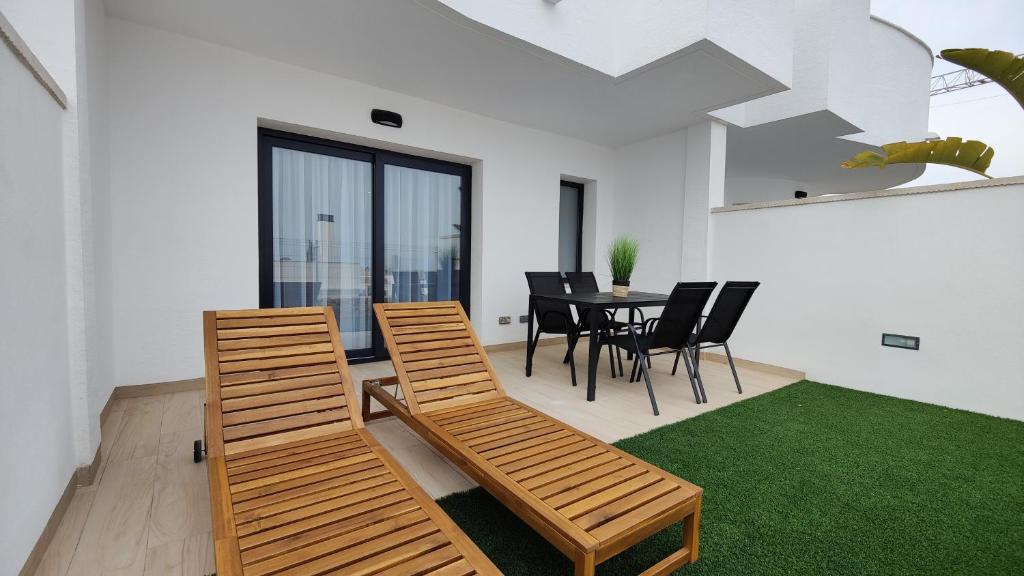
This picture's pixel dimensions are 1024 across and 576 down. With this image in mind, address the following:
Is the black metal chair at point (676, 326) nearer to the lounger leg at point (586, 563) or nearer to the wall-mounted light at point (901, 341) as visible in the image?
the wall-mounted light at point (901, 341)

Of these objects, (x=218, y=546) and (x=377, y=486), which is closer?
(x=218, y=546)

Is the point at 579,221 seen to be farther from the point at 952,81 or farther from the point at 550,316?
the point at 952,81

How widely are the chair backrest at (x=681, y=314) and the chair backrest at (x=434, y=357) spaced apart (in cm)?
143

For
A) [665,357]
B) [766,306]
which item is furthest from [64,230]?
[766,306]

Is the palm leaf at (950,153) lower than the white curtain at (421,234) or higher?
higher

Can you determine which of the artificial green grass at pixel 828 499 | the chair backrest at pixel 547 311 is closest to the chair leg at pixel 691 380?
the artificial green grass at pixel 828 499

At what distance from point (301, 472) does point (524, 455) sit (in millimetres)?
909

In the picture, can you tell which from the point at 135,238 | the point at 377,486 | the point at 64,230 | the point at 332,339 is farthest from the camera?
the point at 135,238

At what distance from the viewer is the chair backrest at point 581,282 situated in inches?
207

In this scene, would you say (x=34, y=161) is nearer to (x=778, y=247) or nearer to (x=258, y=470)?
(x=258, y=470)

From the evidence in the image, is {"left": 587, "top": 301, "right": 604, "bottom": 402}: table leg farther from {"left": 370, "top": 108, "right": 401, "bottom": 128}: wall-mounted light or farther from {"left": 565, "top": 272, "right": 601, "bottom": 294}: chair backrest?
{"left": 370, "top": 108, "right": 401, "bottom": 128}: wall-mounted light

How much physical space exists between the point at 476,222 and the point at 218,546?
178 inches

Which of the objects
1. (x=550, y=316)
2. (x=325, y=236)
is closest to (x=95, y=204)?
(x=325, y=236)

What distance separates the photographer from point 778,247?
15.4ft
